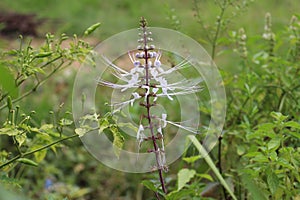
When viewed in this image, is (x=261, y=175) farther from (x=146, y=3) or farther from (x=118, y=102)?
(x=146, y=3)

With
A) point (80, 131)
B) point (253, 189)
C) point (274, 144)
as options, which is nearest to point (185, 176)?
point (253, 189)

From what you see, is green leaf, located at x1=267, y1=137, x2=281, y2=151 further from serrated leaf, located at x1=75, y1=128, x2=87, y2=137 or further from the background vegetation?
serrated leaf, located at x1=75, y1=128, x2=87, y2=137

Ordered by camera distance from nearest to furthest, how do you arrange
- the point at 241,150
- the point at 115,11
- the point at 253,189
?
the point at 253,189
the point at 241,150
the point at 115,11

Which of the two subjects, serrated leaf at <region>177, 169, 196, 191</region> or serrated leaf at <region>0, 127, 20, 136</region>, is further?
serrated leaf at <region>177, 169, 196, 191</region>

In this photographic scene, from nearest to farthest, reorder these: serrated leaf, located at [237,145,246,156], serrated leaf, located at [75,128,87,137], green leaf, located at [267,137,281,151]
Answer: serrated leaf, located at [75,128,87,137], green leaf, located at [267,137,281,151], serrated leaf, located at [237,145,246,156]

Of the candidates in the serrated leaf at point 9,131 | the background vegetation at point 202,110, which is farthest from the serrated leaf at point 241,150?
the serrated leaf at point 9,131

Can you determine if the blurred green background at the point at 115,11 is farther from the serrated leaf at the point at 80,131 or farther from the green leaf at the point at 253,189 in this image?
the serrated leaf at the point at 80,131

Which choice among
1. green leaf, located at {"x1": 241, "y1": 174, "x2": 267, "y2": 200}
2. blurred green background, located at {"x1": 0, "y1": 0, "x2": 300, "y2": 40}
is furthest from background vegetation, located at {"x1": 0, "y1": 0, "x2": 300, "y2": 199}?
blurred green background, located at {"x1": 0, "y1": 0, "x2": 300, "y2": 40}

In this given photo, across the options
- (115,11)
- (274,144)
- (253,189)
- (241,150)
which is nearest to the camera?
(274,144)

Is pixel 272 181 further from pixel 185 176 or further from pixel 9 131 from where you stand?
pixel 9 131

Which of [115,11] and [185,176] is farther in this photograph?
[115,11]
